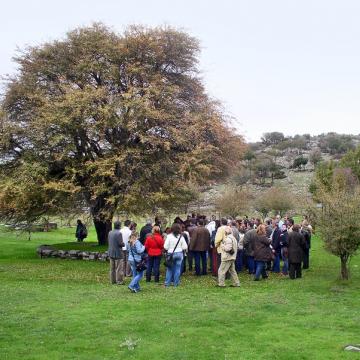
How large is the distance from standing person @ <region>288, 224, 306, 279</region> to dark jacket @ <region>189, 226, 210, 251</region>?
296 cm

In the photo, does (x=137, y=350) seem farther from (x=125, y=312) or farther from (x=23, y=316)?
(x=23, y=316)

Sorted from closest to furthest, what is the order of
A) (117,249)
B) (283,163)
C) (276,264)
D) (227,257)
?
(227,257) < (117,249) < (276,264) < (283,163)

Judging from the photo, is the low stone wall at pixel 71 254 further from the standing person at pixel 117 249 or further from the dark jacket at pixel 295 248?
the dark jacket at pixel 295 248

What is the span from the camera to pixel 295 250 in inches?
707

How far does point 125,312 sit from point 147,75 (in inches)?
681

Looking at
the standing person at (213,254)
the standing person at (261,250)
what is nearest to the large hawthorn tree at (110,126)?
the standing person at (213,254)

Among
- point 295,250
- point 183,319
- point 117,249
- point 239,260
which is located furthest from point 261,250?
point 183,319

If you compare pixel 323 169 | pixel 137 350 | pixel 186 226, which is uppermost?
pixel 323 169

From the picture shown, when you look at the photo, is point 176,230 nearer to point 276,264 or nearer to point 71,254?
point 276,264

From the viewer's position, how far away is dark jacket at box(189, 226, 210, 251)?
1902 centimetres

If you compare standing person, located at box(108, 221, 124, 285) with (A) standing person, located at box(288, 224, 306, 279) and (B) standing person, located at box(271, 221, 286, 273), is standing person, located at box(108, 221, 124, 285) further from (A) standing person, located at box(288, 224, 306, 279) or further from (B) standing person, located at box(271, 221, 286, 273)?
(B) standing person, located at box(271, 221, 286, 273)

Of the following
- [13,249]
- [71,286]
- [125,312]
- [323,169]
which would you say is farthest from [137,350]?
[323,169]

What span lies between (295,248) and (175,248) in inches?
167

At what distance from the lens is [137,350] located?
9859 millimetres
